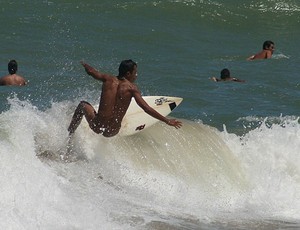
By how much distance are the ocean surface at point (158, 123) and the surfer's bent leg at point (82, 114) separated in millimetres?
205

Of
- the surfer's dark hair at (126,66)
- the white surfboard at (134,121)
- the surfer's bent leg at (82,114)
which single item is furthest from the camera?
the white surfboard at (134,121)

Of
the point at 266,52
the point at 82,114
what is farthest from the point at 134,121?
the point at 266,52

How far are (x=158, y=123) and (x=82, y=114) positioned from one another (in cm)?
158

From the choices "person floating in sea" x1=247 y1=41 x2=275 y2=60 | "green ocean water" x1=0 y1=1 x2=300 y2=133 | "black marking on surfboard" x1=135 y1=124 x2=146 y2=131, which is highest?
"black marking on surfboard" x1=135 y1=124 x2=146 y2=131

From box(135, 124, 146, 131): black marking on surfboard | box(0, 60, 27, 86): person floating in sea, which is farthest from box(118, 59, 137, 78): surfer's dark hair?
box(0, 60, 27, 86): person floating in sea

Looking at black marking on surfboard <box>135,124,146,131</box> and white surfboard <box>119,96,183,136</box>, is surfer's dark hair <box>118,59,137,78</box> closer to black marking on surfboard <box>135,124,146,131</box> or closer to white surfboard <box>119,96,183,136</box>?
white surfboard <box>119,96,183,136</box>

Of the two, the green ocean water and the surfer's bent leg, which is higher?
the surfer's bent leg

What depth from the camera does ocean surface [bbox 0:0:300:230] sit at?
7898 millimetres

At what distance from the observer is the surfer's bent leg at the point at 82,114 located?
9.24 metres

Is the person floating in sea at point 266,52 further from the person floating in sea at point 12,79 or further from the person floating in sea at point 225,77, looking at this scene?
the person floating in sea at point 12,79

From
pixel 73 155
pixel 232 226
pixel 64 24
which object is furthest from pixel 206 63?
pixel 232 226

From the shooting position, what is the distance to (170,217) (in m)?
8.02

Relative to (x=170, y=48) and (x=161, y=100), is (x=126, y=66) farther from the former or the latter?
(x=170, y=48)

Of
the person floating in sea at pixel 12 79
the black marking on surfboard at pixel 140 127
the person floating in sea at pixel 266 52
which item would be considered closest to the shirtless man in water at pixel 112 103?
the black marking on surfboard at pixel 140 127
